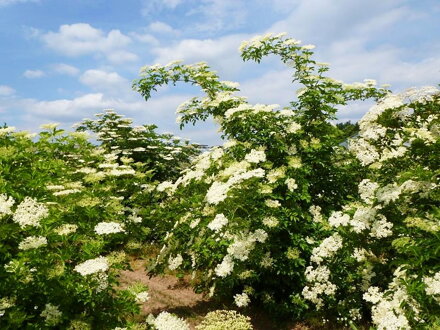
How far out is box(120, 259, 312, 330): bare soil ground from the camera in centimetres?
908

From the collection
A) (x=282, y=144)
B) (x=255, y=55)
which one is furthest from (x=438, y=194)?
(x=255, y=55)

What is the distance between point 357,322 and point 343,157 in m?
3.82

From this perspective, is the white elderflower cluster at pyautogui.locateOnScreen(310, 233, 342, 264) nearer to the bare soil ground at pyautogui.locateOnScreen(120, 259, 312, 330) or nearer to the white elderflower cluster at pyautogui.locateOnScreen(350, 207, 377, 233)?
the white elderflower cluster at pyautogui.locateOnScreen(350, 207, 377, 233)

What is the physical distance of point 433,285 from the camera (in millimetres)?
4902

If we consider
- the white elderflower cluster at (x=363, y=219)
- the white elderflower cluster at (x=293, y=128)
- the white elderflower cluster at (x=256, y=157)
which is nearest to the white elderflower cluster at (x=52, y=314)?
the white elderflower cluster at (x=256, y=157)

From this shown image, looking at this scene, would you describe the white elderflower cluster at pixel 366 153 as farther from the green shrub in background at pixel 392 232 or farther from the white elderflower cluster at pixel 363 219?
the white elderflower cluster at pixel 363 219

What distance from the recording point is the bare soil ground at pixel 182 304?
9.08 metres

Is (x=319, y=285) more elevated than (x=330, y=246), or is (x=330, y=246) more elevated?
(x=330, y=246)

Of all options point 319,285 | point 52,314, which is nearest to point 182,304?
point 319,285

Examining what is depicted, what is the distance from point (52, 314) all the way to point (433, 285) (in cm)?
524

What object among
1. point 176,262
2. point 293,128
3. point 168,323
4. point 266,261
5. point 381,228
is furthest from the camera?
point 176,262

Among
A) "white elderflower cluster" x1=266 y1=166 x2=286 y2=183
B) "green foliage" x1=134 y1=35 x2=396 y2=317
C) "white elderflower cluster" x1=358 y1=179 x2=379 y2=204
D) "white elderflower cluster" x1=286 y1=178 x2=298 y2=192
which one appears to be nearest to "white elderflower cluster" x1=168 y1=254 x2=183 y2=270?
"green foliage" x1=134 y1=35 x2=396 y2=317

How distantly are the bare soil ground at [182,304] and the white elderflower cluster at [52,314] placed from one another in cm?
330

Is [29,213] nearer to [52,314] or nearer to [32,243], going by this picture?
[32,243]
